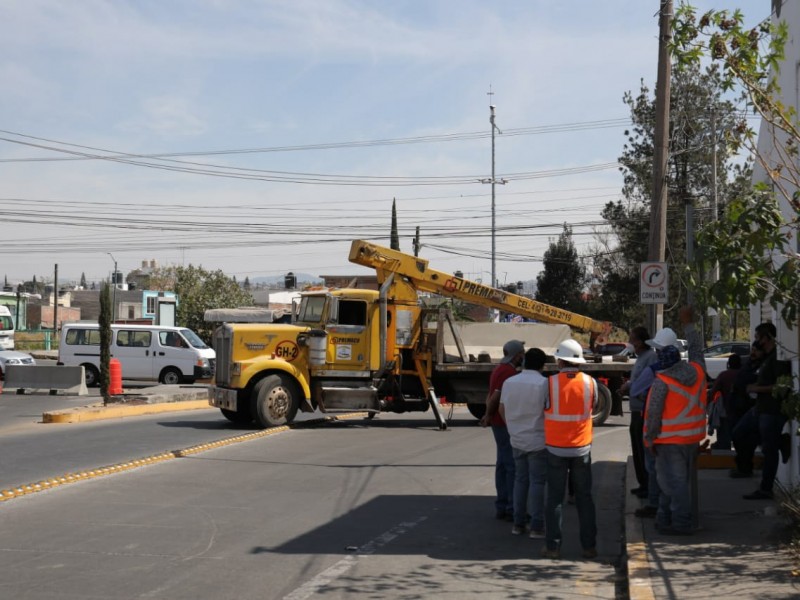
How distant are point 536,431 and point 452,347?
42.3 feet

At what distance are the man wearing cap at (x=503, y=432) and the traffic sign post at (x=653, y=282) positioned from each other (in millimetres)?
6542

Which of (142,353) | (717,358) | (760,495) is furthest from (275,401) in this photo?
(717,358)

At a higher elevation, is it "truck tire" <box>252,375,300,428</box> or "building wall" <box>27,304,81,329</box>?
"building wall" <box>27,304,81,329</box>

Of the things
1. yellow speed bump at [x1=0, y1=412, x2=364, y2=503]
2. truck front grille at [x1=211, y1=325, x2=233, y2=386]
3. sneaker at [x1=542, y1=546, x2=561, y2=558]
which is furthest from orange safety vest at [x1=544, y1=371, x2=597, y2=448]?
truck front grille at [x1=211, y1=325, x2=233, y2=386]

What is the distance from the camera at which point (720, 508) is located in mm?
10273

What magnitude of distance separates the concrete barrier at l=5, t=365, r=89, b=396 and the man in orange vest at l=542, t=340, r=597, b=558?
2284 centimetres

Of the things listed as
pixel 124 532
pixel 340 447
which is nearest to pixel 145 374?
pixel 340 447

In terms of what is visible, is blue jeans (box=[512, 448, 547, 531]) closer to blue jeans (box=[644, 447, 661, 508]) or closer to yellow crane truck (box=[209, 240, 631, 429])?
blue jeans (box=[644, 447, 661, 508])

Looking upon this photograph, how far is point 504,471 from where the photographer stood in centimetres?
1009

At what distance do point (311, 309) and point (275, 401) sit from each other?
2.34 meters

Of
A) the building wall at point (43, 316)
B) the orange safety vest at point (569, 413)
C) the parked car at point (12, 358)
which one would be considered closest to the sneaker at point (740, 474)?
the orange safety vest at point (569, 413)

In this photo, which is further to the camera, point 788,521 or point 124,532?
point 124,532

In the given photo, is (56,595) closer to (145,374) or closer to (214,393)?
(214,393)

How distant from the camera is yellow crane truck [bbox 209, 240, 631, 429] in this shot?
65.0 feet
